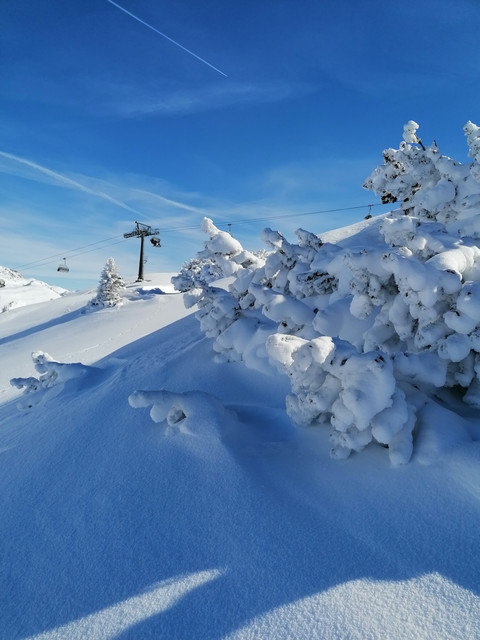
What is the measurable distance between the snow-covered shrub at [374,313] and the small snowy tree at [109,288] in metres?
15.3

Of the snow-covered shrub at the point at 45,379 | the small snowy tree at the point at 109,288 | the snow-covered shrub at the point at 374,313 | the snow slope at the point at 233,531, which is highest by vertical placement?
the snow-covered shrub at the point at 374,313

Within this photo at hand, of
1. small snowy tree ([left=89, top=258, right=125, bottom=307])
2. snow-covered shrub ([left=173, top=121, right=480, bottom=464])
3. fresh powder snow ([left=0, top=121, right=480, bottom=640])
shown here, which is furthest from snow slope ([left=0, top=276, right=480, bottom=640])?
small snowy tree ([left=89, top=258, right=125, bottom=307])

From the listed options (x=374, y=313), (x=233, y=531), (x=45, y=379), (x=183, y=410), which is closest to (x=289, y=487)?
(x=233, y=531)

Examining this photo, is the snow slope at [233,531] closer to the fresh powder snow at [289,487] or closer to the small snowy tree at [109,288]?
the fresh powder snow at [289,487]

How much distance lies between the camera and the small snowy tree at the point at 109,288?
18875 millimetres

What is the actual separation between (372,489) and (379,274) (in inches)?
62.7

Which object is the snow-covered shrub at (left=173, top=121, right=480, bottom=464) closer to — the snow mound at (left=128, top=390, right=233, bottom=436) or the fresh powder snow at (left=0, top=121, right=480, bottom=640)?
the fresh powder snow at (left=0, top=121, right=480, bottom=640)

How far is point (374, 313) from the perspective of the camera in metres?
3.61

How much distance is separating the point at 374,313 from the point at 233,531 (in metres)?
2.54

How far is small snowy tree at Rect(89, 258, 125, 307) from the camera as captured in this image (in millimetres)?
18875

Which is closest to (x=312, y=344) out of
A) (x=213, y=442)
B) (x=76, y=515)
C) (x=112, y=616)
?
(x=213, y=442)

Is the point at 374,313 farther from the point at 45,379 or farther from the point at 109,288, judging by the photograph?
the point at 109,288

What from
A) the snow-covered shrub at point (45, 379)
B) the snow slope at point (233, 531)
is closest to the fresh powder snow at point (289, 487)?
the snow slope at point (233, 531)

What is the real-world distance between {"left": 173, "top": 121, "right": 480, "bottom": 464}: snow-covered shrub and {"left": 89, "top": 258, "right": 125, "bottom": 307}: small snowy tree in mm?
15309
